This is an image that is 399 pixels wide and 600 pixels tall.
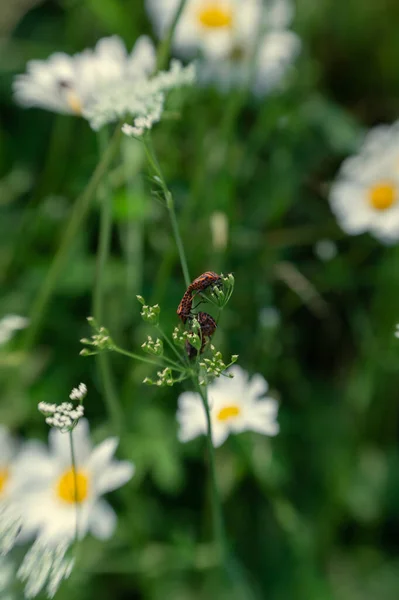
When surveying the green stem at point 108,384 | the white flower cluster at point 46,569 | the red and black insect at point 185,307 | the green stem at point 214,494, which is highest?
the green stem at point 108,384

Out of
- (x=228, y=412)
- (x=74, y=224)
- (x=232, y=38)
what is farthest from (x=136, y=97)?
(x=232, y=38)

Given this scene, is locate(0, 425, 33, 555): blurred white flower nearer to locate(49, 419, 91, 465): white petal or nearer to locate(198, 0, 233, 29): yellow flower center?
locate(49, 419, 91, 465): white petal

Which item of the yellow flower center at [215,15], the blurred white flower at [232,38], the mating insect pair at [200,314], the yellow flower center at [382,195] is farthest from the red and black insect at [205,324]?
the yellow flower center at [215,15]

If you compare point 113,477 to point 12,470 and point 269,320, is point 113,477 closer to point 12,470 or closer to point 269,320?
point 12,470

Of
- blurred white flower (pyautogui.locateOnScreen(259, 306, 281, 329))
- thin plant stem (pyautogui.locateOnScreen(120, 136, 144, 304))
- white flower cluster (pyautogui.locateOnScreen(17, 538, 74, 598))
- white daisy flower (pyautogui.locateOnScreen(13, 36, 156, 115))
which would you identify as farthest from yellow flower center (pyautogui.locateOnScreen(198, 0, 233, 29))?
white flower cluster (pyautogui.locateOnScreen(17, 538, 74, 598))

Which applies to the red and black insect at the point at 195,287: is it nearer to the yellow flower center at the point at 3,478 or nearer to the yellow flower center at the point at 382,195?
the yellow flower center at the point at 3,478

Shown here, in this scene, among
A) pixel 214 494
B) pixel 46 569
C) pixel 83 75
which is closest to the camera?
pixel 46 569

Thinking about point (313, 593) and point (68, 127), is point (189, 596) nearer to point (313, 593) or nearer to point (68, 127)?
point (313, 593)
